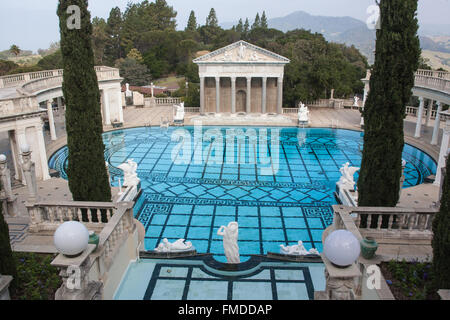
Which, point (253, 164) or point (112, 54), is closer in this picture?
point (253, 164)

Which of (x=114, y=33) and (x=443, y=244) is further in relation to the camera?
(x=114, y=33)

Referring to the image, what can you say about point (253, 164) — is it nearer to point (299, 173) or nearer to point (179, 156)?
point (299, 173)

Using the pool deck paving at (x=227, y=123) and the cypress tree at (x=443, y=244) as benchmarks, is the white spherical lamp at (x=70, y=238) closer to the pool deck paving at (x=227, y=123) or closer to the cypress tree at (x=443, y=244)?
the pool deck paving at (x=227, y=123)

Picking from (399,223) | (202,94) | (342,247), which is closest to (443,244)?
(342,247)

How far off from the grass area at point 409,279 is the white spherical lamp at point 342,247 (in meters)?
2.63

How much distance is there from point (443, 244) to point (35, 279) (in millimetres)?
8098

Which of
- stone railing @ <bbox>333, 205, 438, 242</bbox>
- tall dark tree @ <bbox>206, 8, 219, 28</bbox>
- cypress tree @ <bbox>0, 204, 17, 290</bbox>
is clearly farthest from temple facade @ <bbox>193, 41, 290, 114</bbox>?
tall dark tree @ <bbox>206, 8, 219, 28</bbox>

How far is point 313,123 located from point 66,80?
27207 millimetres

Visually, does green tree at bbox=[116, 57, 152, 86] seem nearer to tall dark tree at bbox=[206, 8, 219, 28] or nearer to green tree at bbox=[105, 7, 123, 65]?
green tree at bbox=[105, 7, 123, 65]

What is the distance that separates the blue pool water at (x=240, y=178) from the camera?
1520cm

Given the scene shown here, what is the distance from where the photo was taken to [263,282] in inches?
354

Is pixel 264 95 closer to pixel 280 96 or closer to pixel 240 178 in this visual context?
pixel 280 96

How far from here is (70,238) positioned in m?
6.07

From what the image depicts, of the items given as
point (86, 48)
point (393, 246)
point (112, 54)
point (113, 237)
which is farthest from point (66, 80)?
point (112, 54)
